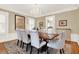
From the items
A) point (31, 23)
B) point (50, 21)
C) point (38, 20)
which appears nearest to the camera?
point (38, 20)

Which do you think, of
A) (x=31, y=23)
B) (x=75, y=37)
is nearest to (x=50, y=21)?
(x=31, y=23)

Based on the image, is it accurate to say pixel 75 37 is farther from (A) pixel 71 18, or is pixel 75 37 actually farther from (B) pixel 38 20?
(B) pixel 38 20

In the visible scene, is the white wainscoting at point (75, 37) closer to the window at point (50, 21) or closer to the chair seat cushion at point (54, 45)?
the window at point (50, 21)

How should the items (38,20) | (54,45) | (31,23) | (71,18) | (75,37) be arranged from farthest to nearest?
1. (31,23)
2. (38,20)
3. (71,18)
4. (75,37)
5. (54,45)

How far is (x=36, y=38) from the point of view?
2723 mm

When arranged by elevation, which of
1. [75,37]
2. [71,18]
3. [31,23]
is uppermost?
[71,18]

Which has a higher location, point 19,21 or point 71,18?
point 71,18

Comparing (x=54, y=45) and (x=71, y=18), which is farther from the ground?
(x=71, y=18)

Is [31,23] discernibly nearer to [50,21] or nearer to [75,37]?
[50,21]

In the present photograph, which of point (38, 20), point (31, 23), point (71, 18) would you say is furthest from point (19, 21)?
point (71, 18)

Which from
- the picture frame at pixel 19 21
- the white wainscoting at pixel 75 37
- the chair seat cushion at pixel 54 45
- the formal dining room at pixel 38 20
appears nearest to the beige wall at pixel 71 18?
the formal dining room at pixel 38 20

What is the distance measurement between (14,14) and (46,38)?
11.2 feet

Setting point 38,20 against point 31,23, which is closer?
point 38,20
